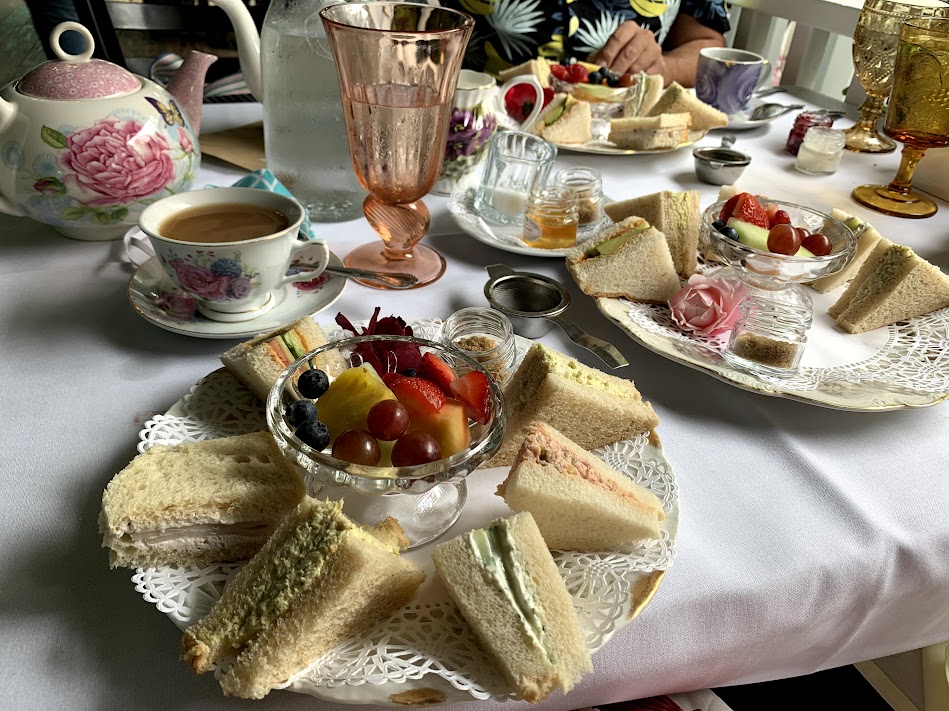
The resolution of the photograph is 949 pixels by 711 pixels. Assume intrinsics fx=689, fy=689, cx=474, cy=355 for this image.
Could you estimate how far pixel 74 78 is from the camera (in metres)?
1.05

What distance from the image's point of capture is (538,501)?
0.65 m

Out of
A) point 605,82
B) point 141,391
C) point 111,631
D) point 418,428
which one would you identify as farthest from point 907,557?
point 605,82

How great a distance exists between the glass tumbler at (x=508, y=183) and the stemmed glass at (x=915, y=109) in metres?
0.81

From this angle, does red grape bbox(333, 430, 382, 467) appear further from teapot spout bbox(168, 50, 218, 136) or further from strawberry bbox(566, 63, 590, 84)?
strawberry bbox(566, 63, 590, 84)

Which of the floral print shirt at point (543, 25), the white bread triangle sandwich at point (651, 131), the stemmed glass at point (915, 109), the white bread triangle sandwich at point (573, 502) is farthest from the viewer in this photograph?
the floral print shirt at point (543, 25)

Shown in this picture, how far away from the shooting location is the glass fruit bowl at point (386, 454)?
0.63m

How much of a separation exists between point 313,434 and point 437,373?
0.16 m

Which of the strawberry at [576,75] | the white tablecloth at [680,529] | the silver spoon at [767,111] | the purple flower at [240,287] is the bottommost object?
the white tablecloth at [680,529]

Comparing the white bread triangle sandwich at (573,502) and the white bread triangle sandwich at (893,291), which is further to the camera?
the white bread triangle sandwich at (893,291)

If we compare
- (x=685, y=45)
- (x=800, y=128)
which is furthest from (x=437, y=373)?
(x=685, y=45)

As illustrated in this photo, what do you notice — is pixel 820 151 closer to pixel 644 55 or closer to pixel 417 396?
pixel 644 55

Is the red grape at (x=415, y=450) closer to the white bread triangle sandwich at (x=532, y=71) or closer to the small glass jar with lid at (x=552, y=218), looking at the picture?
the small glass jar with lid at (x=552, y=218)

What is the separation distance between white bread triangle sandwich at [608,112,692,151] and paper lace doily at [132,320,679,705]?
1.16 m

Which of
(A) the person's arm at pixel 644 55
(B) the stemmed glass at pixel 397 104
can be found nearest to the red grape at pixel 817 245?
(B) the stemmed glass at pixel 397 104
